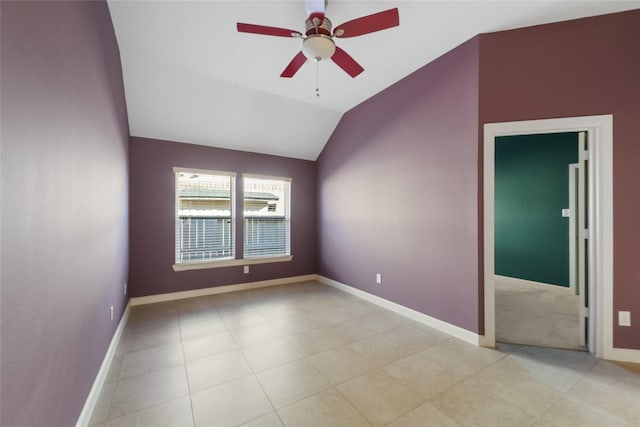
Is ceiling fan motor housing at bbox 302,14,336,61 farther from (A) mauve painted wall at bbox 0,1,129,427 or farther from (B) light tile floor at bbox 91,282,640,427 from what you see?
(B) light tile floor at bbox 91,282,640,427

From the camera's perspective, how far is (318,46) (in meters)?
1.89

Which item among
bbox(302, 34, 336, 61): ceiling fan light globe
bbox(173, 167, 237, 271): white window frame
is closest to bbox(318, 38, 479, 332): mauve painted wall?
bbox(302, 34, 336, 61): ceiling fan light globe

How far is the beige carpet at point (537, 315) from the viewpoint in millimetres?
2633

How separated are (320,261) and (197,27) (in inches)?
159

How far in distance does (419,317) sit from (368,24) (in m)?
3.04

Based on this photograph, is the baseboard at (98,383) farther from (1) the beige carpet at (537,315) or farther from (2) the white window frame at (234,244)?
(1) the beige carpet at (537,315)

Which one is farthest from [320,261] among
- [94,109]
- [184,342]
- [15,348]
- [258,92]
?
[15,348]

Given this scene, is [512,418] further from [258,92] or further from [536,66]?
[258,92]

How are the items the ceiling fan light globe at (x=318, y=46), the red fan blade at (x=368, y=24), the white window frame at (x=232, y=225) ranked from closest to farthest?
the red fan blade at (x=368, y=24)
the ceiling fan light globe at (x=318, y=46)
the white window frame at (x=232, y=225)

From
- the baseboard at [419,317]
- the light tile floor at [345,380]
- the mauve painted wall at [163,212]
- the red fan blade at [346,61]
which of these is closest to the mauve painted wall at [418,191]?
the baseboard at [419,317]

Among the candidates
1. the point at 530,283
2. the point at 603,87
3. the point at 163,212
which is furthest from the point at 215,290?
the point at 530,283

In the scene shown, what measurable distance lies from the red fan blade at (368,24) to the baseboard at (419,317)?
2.85 metres

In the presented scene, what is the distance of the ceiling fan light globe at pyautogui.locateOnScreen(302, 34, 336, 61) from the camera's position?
6.10 ft

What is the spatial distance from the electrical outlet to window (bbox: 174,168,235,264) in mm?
4747
